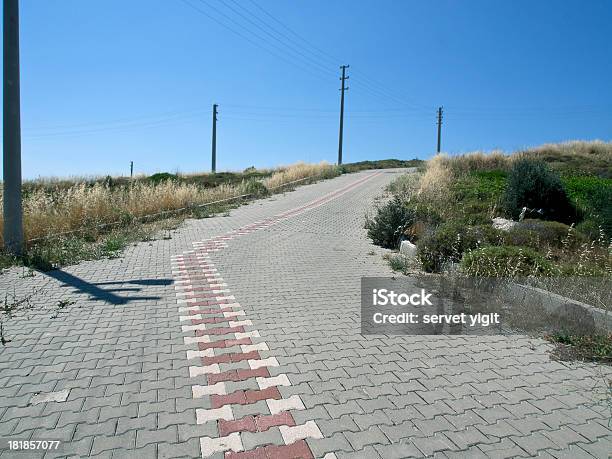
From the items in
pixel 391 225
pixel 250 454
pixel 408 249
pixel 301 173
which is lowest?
pixel 250 454

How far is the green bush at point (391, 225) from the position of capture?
1075 cm

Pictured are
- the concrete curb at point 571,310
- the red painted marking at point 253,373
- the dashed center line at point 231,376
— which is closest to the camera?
the dashed center line at point 231,376

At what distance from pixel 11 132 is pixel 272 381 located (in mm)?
7788

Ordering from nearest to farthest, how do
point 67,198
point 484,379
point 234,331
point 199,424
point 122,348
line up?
point 199,424, point 484,379, point 122,348, point 234,331, point 67,198

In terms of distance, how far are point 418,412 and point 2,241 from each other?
898 cm

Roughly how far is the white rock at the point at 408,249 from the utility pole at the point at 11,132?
7.62m

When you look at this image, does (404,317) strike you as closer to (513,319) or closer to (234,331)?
(513,319)

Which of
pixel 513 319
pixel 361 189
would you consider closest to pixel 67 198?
pixel 513 319

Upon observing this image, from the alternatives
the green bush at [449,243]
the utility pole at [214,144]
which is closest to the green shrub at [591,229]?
the green bush at [449,243]

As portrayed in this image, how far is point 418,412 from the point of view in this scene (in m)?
3.38

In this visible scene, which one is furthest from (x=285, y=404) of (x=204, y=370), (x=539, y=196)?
(x=539, y=196)

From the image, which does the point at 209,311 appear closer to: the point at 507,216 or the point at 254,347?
the point at 254,347

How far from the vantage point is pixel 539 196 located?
44.4 feet

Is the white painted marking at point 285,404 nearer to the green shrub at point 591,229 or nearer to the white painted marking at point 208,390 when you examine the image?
the white painted marking at point 208,390
